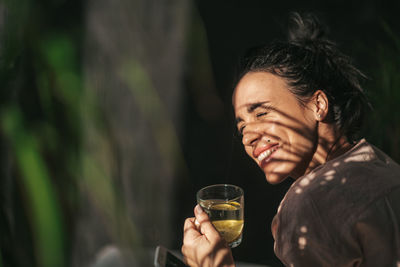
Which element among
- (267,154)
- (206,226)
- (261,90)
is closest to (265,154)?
(267,154)

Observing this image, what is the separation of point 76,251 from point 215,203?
1.76 feet

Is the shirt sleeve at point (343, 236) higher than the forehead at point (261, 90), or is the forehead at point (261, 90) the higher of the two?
the forehead at point (261, 90)

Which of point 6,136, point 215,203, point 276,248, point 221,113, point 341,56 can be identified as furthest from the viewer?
point 221,113

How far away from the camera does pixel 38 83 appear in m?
1.28

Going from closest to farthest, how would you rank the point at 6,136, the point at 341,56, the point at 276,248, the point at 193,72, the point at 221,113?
the point at 6,136, the point at 276,248, the point at 341,56, the point at 193,72, the point at 221,113

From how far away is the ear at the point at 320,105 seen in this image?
1623 mm

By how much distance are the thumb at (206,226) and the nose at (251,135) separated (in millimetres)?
336

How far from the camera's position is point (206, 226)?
1.46 m

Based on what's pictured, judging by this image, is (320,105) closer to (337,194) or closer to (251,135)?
(251,135)

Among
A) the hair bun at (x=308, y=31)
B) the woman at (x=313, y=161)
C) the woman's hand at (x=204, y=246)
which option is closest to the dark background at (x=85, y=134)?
the woman's hand at (x=204, y=246)

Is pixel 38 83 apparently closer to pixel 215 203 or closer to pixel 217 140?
pixel 215 203

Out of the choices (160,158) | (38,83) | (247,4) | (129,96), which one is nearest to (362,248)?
(160,158)

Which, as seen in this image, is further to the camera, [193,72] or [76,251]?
[193,72]

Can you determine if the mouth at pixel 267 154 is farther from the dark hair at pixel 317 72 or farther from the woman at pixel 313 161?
the dark hair at pixel 317 72
